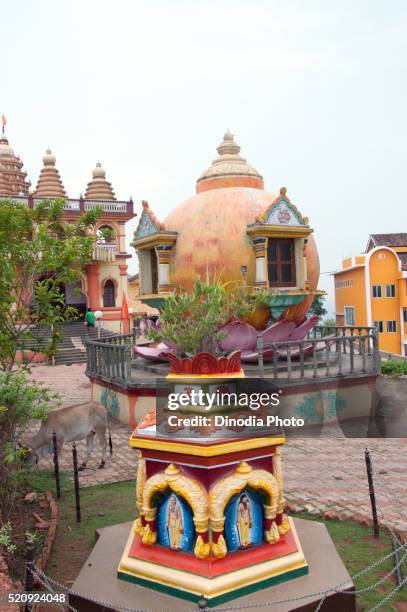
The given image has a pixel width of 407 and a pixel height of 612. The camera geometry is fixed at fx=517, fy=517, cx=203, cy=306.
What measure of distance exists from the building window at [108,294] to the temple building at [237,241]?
877 inches

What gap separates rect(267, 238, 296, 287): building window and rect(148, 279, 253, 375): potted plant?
7.80 m

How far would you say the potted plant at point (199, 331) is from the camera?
4917 mm

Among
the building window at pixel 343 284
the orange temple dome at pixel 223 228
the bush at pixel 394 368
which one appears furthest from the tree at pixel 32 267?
the building window at pixel 343 284

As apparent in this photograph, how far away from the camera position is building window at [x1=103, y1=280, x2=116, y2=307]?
118 ft

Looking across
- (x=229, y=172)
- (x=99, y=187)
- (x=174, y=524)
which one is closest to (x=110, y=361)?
(x=229, y=172)

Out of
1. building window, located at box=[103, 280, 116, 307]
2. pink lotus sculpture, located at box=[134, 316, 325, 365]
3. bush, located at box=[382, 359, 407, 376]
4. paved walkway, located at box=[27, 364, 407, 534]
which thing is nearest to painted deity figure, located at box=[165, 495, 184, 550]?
paved walkway, located at box=[27, 364, 407, 534]

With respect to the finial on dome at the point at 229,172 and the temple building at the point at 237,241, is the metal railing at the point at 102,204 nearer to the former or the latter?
the finial on dome at the point at 229,172

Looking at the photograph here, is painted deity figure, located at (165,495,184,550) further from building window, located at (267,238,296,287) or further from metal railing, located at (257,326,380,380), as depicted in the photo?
building window, located at (267,238,296,287)

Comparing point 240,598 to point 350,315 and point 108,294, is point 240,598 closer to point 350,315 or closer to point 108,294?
point 108,294

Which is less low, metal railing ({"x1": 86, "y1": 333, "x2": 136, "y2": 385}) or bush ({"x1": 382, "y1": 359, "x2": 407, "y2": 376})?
metal railing ({"x1": 86, "y1": 333, "x2": 136, "y2": 385})

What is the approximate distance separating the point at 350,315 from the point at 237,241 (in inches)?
1232

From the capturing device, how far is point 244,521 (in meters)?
4.75

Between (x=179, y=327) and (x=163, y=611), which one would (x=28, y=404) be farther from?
(x=163, y=611)

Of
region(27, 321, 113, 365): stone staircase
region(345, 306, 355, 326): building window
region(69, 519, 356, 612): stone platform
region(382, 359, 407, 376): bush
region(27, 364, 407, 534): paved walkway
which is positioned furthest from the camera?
region(345, 306, 355, 326): building window
